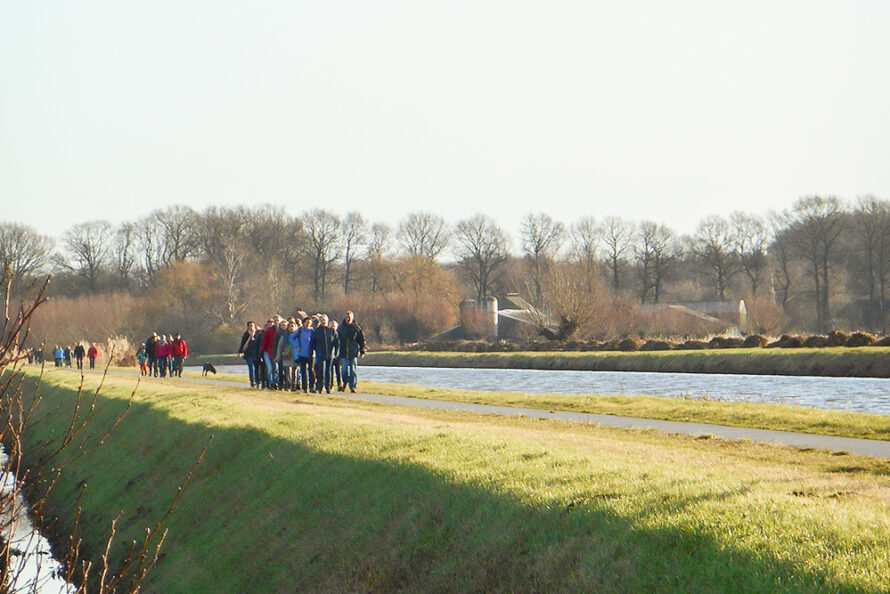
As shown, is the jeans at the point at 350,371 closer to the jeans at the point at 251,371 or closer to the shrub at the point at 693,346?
the jeans at the point at 251,371

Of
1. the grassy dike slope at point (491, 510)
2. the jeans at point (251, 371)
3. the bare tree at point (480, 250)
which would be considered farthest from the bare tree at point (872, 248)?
the grassy dike slope at point (491, 510)

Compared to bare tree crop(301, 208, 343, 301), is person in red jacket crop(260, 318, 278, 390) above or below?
below

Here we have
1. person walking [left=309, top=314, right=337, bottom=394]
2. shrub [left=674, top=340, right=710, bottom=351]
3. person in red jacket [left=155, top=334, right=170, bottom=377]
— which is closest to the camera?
person walking [left=309, top=314, right=337, bottom=394]

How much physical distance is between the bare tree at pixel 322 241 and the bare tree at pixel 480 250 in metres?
13.2

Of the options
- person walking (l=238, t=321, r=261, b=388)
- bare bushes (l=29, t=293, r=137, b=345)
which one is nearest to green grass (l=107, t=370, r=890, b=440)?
person walking (l=238, t=321, r=261, b=388)

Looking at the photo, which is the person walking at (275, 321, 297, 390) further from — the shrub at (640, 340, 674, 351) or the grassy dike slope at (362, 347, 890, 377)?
the shrub at (640, 340, 674, 351)

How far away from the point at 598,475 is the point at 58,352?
64090 mm

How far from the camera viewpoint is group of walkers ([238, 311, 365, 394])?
25578mm

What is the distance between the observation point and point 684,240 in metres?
106

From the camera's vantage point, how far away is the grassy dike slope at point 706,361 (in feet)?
117

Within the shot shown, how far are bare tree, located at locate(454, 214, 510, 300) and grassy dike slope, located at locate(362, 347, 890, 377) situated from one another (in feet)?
145

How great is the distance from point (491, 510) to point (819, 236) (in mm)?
86377

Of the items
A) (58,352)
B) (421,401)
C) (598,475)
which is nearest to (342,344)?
(421,401)

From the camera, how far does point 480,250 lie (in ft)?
355
